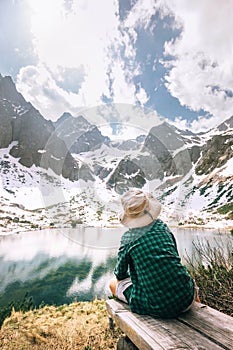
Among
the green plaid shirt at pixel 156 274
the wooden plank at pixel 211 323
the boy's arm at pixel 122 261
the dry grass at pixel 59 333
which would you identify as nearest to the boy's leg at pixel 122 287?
the boy's arm at pixel 122 261

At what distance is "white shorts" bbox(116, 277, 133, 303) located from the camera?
2791 mm

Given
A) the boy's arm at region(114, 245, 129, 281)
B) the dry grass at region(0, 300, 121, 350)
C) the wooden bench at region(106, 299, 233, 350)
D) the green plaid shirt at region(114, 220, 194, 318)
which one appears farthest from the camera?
the dry grass at region(0, 300, 121, 350)

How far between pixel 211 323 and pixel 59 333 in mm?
3006

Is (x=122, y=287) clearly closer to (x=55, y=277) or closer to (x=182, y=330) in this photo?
(x=182, y=330)

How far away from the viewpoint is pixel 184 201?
95.1m

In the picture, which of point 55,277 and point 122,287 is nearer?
point 122,287

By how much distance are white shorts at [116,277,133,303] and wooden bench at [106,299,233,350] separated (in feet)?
0.99

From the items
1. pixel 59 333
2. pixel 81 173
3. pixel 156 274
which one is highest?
pixel 81 173

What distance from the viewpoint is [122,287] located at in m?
2.84

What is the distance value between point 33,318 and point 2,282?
256 inches

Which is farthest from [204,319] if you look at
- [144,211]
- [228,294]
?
[228,294]

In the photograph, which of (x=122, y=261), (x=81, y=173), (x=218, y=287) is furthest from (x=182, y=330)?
(x=81, y=173)

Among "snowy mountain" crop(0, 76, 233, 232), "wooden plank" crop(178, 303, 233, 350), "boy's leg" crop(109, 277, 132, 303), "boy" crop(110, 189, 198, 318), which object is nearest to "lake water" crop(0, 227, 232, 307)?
"boy's leg" crop(109, 277, 132, 303)

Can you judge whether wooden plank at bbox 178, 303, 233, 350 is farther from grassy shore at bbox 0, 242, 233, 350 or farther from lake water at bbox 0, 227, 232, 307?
lake water at bbox 0, 227, 232, 307
